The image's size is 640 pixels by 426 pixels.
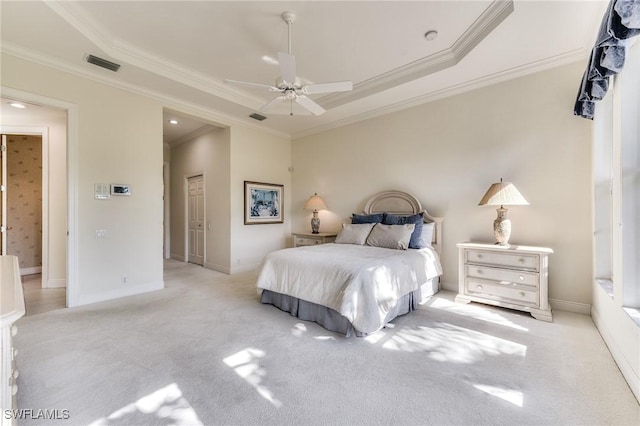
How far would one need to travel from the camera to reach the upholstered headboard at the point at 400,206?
13.2 ft

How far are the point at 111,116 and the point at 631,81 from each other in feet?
18.1

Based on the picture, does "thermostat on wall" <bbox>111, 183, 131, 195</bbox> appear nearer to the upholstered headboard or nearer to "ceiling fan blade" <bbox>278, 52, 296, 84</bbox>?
"ceiling fan blade" <bbox>278, 52, 296, 84</bbox>

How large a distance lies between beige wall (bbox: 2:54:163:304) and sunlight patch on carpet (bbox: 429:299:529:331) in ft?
13.5

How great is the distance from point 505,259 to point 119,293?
5.07 meters

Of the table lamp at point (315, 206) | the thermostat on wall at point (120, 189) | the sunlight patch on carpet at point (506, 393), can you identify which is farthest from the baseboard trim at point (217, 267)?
the sunlight patch on carpet at point (506, 393)

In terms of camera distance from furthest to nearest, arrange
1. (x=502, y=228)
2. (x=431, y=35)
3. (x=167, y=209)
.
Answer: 1. (x=167, y=209)
2. (x=502, y=228)
3. (x=431, y=35)

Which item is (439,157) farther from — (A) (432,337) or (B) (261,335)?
(B) (261,335)

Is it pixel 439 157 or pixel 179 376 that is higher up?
pixel 439 157

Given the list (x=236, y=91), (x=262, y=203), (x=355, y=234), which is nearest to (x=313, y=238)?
(x=355, y=234)

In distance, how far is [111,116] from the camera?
3.70m

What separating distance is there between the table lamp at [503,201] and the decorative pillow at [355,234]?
1.61 metres

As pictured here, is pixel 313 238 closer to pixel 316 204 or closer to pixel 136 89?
pixel 316 204

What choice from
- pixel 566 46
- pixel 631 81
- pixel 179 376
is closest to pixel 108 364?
pixel 179 376

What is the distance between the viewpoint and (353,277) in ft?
8.29
